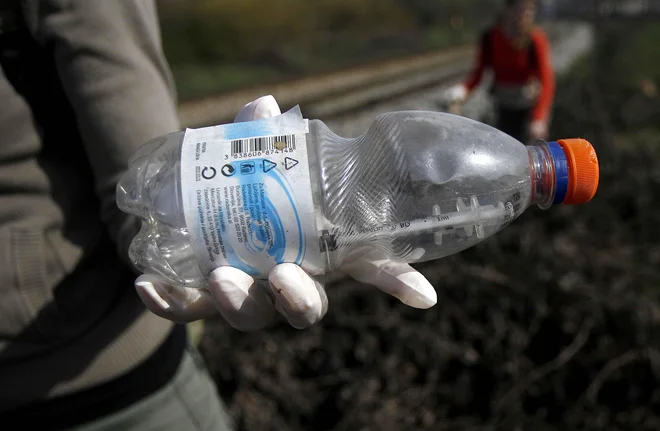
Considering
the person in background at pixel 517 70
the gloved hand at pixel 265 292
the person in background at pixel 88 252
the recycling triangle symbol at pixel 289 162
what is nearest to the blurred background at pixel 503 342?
the person in background at pixel 517 70

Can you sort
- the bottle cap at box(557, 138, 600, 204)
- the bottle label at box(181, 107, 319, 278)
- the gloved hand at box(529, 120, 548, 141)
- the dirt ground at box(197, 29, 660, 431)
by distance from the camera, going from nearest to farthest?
the bottle label at box(181, 107, 319, 278)
the bottle cap at box(557, 138, 600, 204)
the dirt ground at box(197, 29, 660, 431)
the gloved hand at box(529, 120, 548, 141)

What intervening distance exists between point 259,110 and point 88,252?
529 mm

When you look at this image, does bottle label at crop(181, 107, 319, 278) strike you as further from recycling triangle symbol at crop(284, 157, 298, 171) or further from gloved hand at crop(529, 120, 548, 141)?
gloved hand at crop(529, 120, 548, 141)

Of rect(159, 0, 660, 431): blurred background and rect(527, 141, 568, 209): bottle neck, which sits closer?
rect(527, 141, 568, 209): bottle neck

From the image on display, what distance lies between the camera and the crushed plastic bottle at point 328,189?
1037 millimetres

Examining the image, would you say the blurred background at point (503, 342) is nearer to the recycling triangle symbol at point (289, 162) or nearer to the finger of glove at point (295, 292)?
the finger of glove at point (295, 292)

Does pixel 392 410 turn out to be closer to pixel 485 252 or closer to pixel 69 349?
pixel 485 252

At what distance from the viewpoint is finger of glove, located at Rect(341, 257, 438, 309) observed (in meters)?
1.24

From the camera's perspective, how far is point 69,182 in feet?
4.35

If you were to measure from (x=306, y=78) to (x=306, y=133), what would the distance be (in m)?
5.99

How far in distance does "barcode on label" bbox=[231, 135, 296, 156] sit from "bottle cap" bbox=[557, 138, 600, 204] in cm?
56

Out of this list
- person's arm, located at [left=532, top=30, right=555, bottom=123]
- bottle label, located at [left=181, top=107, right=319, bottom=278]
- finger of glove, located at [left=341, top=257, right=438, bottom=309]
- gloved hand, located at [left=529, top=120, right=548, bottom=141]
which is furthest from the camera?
person's arm, located at [left=532, top=30, right=555, bottom=123]

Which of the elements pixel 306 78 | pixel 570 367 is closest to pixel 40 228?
pixel 570 367

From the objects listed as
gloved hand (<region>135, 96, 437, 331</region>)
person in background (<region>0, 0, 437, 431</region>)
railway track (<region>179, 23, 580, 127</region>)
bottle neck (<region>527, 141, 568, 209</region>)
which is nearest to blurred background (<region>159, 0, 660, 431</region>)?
person in background (<region>0, 0, 437, 431</region>)
